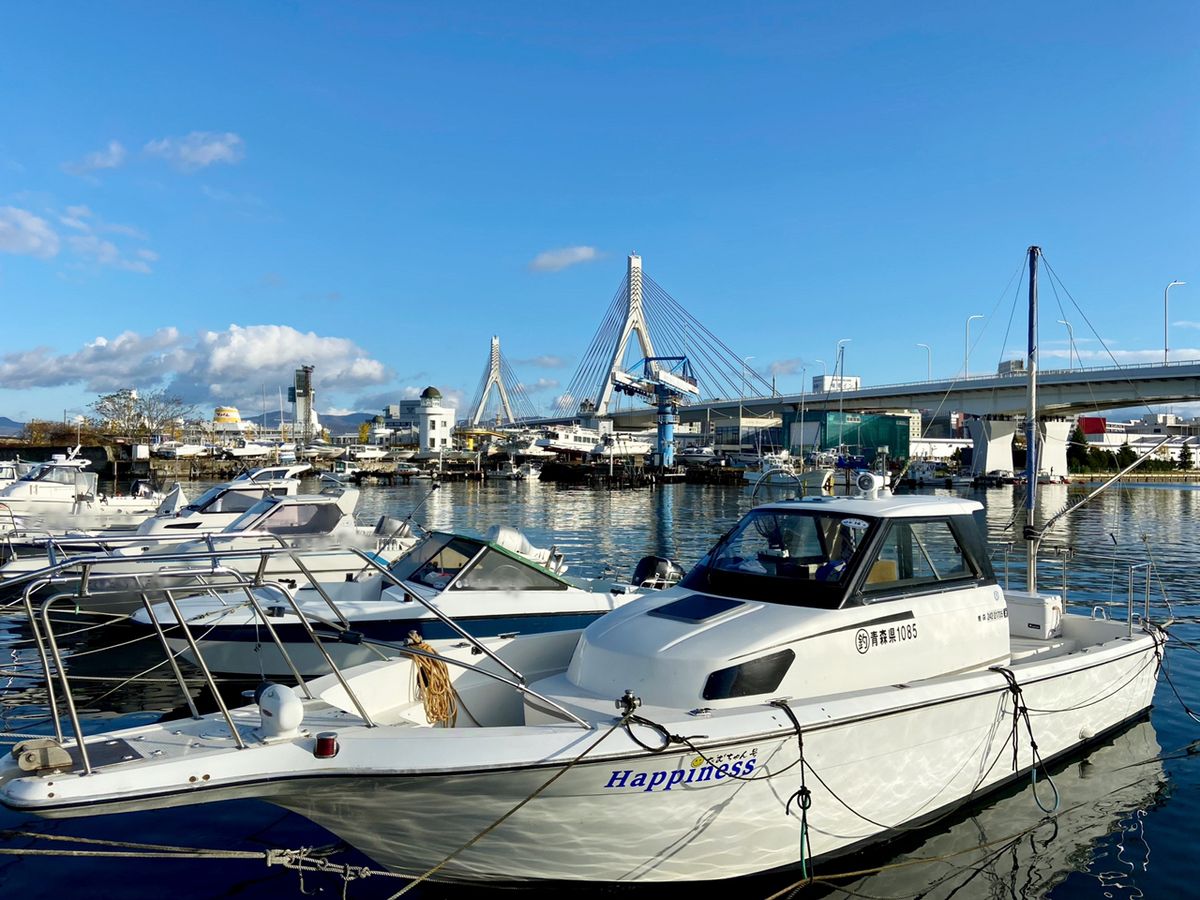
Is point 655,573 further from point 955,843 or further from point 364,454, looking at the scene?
point 364,454

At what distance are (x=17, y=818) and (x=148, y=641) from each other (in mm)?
6512

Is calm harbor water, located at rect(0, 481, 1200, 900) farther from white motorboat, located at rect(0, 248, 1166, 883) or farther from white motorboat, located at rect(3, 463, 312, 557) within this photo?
white motorboat, located at rect(3, 463, 312, 557)

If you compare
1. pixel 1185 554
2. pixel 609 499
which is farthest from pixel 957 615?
pixel 609 499

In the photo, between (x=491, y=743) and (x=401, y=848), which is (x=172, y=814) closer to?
(x=401, y=848)

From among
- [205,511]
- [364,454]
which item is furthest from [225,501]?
[364,454]

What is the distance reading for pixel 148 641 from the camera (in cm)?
1330

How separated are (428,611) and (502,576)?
102 cm

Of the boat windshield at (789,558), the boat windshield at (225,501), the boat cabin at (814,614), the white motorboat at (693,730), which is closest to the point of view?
the white motorboat at (693,730)

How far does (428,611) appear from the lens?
10.6 metres

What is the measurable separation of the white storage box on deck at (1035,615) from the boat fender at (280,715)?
24.9 ft

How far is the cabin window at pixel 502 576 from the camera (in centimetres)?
1079

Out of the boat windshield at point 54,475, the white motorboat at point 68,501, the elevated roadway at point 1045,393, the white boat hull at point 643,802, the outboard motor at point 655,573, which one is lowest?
the white boat hull at point 643,802

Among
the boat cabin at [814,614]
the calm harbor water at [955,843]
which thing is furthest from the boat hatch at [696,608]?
the calm harbor water at [955,843]

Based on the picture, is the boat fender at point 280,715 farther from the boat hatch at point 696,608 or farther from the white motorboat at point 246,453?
the white motorboat at point 246,453
